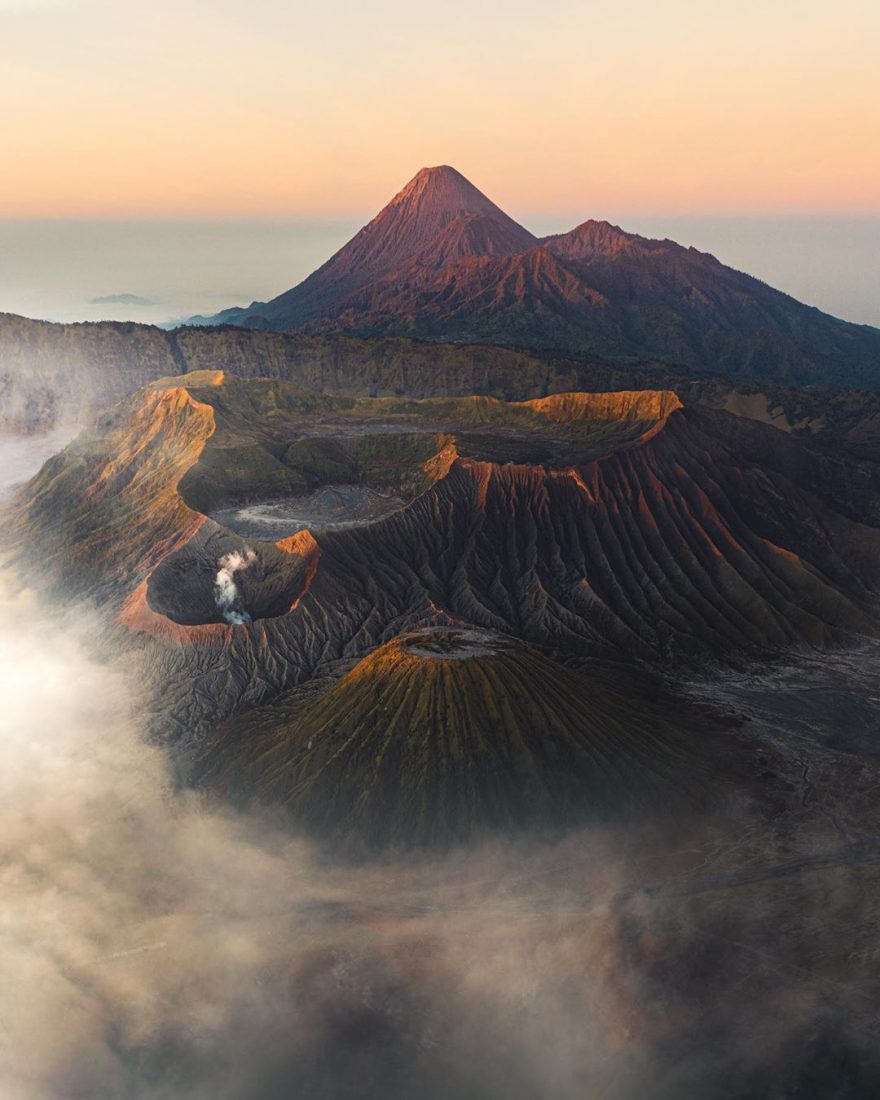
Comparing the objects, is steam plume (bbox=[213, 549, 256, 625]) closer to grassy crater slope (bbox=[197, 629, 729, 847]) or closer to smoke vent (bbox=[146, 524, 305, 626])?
smoke vent (bbox=[146, 524, 305, 626])

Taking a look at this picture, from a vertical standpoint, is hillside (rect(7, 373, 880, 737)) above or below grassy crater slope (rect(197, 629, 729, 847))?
above

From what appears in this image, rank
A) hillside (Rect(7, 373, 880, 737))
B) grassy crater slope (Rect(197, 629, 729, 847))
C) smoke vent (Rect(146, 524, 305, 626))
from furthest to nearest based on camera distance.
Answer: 1. smoke vent (Rect(146, 524, 305, 626))
2. hillside (Rect(7, 373, 880, 737))
3. grassy crater slope (Rect(197, 629, 729, 847))

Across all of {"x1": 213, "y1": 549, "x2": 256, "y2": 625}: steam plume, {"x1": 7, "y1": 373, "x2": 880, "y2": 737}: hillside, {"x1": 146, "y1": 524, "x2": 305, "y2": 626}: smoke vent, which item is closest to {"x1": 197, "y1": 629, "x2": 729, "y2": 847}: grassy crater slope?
{"x1": 7, "y1": 373, "x2": 880, "y2": 737}: hillside

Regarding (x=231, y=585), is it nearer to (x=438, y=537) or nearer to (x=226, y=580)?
(x=226, y=580)

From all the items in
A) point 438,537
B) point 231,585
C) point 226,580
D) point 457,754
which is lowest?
point 457,754

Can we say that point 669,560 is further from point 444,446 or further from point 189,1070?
point 189,1070

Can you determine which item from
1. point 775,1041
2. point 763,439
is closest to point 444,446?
point 763,439

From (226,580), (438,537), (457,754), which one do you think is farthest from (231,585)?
(457,754)

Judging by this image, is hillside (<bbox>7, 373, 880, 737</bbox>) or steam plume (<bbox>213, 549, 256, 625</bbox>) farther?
steam plume (<bbox>213, 549, 256, 625</bbox>)

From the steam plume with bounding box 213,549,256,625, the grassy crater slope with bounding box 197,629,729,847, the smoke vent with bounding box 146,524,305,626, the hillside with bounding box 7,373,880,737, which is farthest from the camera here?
the steam plume with bounding box 213,549,256,625
